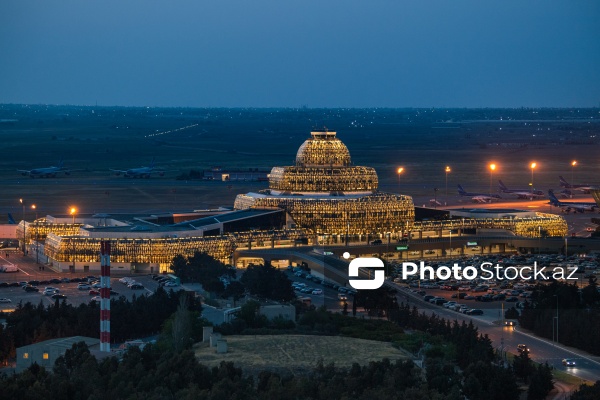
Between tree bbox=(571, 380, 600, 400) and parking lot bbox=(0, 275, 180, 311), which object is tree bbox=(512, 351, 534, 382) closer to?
tree bbox=(571, 380, 600, 400)

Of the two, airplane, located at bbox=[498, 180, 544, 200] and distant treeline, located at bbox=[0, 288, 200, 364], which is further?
airplane, located at bbox=[498, 180, 544, 200]

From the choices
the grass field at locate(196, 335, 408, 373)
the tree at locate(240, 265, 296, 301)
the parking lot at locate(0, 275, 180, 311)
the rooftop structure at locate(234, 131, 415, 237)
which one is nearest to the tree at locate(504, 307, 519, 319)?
the grass field at locate(196, 335, 408, 373)

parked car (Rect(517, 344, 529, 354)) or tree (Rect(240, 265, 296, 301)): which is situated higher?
tree (Rect(240, 265, 296, 301))

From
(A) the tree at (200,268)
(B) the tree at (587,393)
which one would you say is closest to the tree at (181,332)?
(B) the tree at (587,393)

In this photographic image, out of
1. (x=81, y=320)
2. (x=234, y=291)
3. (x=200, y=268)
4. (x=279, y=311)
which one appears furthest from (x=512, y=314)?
(x=81, y=320)

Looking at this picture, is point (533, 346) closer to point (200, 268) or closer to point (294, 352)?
point (294, 352)

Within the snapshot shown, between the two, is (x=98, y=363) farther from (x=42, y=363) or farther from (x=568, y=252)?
(x=568, y=252)

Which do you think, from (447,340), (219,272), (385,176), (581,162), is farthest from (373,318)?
(581,162)
